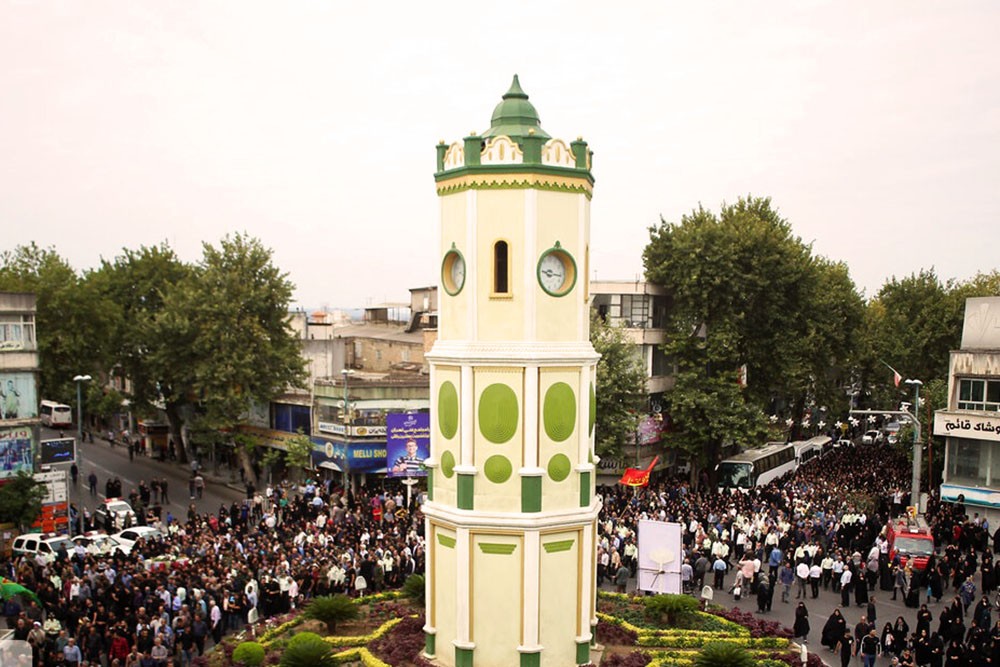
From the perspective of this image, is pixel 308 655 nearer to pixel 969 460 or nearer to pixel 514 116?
pixel 514 116

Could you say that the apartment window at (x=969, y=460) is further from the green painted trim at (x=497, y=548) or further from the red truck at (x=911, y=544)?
the green painted trim at (x=497, y=548)

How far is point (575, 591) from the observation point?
56.2 ft

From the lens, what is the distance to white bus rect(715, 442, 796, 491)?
136 ft

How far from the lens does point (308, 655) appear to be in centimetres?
1628

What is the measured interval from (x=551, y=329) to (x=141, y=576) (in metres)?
14.0

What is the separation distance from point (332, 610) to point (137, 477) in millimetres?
29193

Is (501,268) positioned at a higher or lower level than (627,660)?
higher

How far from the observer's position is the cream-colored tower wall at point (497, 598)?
16625mm

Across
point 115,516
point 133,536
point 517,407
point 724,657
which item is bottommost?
point 133,536

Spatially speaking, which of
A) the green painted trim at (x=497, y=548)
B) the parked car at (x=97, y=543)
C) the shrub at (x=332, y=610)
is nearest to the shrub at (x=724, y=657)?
the green painted trim at (x=497, y=548)

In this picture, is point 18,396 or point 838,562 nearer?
point 838,562

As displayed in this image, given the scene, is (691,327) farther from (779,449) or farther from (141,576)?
(141,576)

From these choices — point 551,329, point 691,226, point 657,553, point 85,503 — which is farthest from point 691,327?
point 85,503

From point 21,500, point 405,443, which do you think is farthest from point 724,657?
point 21,500
